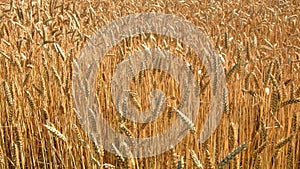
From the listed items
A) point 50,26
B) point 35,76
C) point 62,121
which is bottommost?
point 62,121

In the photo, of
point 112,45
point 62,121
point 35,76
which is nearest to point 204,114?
point 62,121

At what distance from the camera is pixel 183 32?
8.35 ft

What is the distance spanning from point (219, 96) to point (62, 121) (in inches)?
20.6

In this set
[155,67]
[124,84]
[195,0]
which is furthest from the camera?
[195,0]

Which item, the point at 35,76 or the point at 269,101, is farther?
the point at 35,76

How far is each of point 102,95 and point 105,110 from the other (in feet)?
0.24

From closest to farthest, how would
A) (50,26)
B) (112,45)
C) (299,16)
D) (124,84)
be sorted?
(124,84), (112,45), (50,26), (299,16)

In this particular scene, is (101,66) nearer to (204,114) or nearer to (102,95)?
(102,95)

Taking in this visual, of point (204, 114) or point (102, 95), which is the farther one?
point (102, 95)

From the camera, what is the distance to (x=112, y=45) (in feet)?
6.56

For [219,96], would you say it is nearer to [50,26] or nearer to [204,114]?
[204,114]

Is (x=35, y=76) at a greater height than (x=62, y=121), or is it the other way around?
(x=35, y=76)

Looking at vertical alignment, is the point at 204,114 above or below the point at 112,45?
below

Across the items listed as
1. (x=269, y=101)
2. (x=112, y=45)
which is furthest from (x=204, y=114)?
(x=112, y=45)
